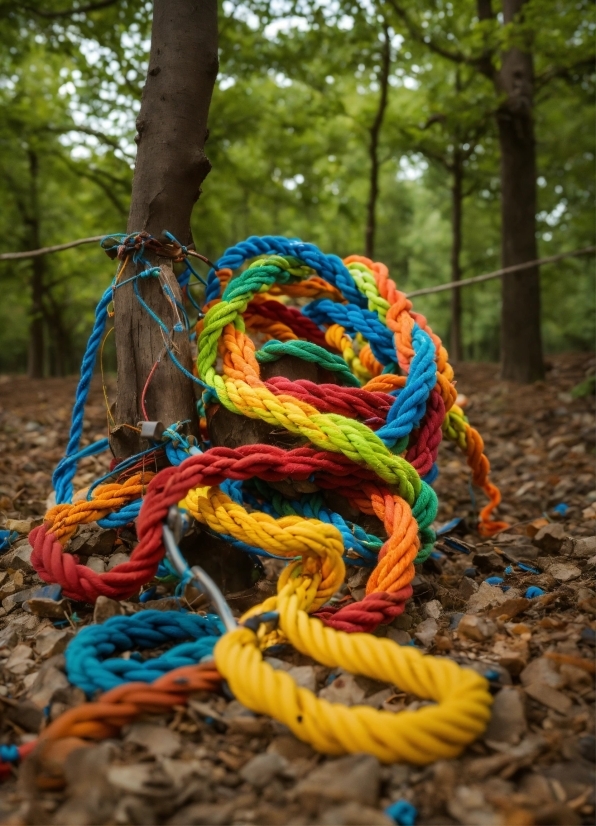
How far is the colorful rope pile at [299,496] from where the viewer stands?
1264 mm

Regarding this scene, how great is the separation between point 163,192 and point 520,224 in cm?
548

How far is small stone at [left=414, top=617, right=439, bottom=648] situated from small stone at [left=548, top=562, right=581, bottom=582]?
0.53m

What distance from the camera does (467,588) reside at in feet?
6.91

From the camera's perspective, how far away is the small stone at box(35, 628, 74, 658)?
5.25 feet

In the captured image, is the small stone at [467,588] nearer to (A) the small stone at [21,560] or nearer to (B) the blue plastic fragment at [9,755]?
(B) the blue plastic fragment at [9,755]

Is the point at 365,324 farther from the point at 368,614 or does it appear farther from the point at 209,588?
the point at 209,588

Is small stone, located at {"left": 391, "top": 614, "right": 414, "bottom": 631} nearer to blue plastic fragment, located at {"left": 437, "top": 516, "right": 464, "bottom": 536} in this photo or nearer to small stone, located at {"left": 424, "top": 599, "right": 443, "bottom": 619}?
small stone, located at {"left": 424, "top": 599, "right": 443, "bottom": 619}

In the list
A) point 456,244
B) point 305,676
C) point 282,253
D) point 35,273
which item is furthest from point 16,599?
point 35,273

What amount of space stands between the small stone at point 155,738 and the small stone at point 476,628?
787 mm

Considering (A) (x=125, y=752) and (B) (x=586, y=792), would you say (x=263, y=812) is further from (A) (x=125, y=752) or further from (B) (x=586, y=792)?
(B) (x=586, y=792)

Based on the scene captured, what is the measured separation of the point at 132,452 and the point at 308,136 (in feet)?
30.0

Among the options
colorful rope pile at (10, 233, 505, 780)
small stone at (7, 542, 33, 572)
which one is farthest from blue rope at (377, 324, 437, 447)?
small stone at (7, 542, 33, 572)

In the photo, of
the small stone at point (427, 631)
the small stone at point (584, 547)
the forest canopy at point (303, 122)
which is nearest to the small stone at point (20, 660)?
the small stone at point (427, 631)

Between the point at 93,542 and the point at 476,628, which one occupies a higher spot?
the point at 93,542
